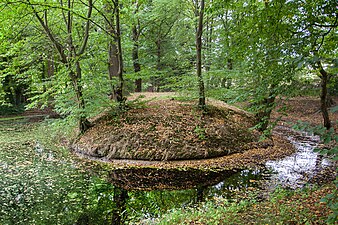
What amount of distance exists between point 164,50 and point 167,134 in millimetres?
10211

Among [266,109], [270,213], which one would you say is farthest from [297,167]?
[266,109]

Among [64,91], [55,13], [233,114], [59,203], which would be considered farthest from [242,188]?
[55,13]

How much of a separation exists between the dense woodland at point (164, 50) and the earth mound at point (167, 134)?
71 cm

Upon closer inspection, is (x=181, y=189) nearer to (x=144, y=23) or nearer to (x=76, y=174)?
(x=76, y=174)

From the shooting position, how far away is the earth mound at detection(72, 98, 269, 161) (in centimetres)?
861

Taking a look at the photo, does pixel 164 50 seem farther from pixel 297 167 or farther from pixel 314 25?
pixel 314 25

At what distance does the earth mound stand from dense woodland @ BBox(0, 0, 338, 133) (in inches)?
28.1

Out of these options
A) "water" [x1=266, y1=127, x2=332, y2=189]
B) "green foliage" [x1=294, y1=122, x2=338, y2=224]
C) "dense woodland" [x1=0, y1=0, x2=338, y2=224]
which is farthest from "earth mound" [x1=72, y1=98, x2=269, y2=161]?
"green foliage" [x1=294, y1=122, x2=338, y2=224]

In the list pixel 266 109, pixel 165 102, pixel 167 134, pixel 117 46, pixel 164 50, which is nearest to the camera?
pixel 266 109

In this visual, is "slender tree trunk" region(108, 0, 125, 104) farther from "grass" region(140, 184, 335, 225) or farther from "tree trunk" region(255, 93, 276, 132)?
"grass" region(140, 184, 335, 225)

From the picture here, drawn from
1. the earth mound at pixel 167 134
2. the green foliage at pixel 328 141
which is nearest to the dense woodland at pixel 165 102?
the green foliage at pixel 328 141

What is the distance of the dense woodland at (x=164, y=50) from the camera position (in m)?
3.66

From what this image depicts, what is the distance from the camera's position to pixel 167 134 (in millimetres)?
9109

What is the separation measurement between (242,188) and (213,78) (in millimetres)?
5831
